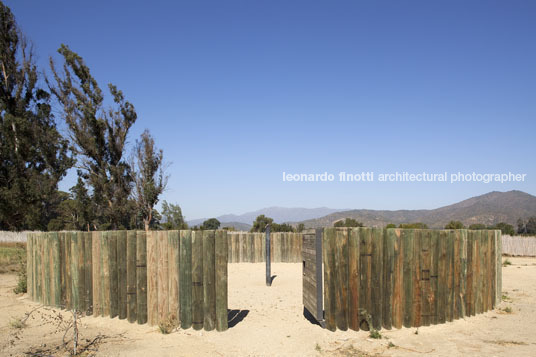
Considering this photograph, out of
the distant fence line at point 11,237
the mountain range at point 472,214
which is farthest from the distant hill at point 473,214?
the distant fence line at point 11,237

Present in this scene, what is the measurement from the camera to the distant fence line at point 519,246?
29.6 m

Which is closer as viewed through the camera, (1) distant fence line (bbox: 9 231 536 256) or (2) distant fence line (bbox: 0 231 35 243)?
(1) distant fence line (bbox: 9 231 536 256)

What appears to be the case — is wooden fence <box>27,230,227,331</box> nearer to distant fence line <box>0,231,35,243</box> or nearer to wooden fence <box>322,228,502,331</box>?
wooden fence <box>322,228,502,331</box>

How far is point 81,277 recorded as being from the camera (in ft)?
27.1

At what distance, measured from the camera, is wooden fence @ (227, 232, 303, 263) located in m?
22.7

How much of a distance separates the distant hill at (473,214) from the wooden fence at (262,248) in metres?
55.1

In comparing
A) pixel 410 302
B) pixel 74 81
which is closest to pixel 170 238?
pixel 410 302

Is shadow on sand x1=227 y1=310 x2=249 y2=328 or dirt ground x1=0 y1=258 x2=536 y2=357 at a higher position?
dirt ground x1=0 y1=258 x2=536 y2=357

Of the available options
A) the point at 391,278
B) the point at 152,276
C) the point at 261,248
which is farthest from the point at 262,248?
the point at 391,278

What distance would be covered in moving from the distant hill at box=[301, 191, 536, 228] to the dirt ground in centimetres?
6980

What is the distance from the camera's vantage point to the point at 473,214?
95500 millimetres

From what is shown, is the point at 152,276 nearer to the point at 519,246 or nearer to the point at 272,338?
the point at 272,338

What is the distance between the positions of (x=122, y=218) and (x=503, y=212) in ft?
301

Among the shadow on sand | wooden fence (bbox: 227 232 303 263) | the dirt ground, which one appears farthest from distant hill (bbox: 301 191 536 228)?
the dirt ground
